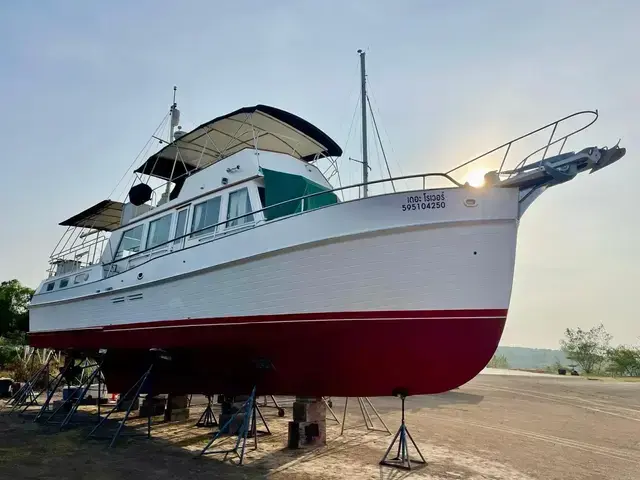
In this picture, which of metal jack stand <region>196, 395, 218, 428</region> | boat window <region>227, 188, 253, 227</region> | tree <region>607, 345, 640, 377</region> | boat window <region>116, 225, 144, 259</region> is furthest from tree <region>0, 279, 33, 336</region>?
tree <region>607, 345, 640, 377</region>

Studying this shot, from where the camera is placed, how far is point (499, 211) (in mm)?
6359

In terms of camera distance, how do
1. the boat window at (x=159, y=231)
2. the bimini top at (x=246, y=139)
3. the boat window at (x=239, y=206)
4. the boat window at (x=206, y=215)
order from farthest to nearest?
the boat window at (x=159, y=231)
the bimini top at (x=246, y=139)
the boat window at (x=206, y=215)
the boat window at (x=239, y=206)

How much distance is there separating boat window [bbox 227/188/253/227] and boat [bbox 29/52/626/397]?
0.02 meters

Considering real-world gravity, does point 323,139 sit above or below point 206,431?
above

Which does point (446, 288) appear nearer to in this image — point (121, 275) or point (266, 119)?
point (266, 119)

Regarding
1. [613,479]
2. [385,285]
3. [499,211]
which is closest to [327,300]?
[385,285]

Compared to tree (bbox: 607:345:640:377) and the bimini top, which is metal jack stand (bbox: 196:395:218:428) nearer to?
the bimini top

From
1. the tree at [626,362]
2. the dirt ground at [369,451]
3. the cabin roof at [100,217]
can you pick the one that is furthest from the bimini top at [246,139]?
the tree at [626,362]

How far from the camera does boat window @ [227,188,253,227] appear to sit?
816 centimetres

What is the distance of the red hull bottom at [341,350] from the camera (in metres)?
6.37

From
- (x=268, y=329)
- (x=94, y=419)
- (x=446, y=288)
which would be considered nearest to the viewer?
(x=446, y=288)

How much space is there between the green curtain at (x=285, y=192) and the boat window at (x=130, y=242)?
4.08m

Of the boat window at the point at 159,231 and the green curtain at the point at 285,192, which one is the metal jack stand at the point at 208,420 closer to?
the boat window at the point at 159,231

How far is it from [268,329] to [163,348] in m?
2.74
